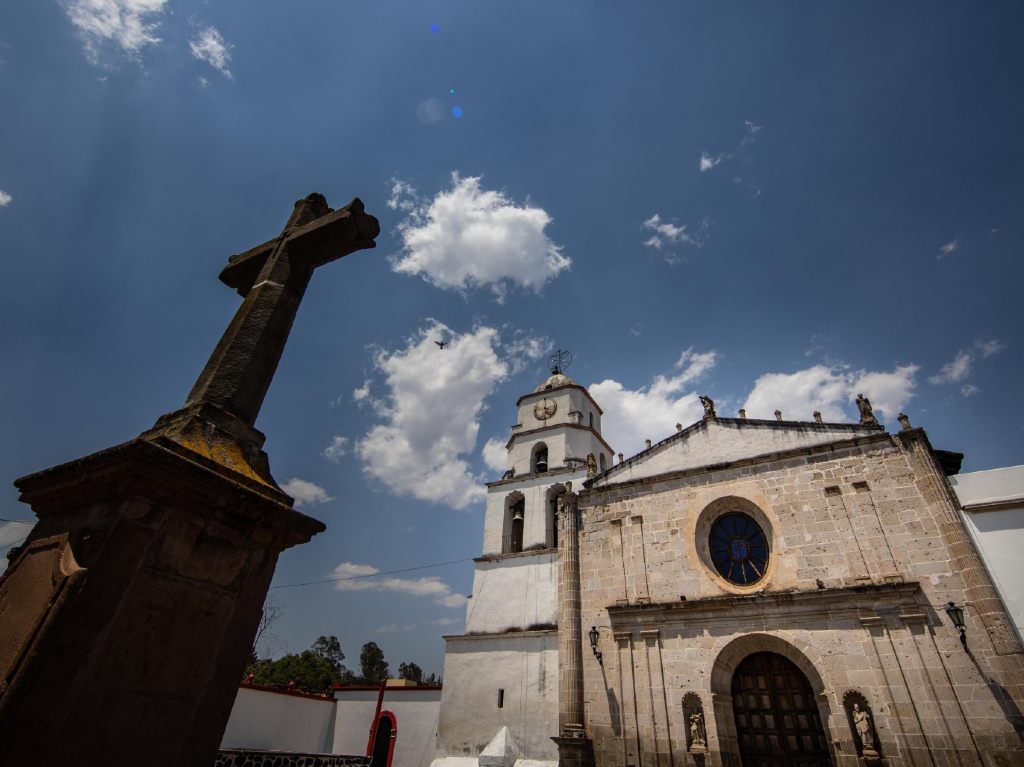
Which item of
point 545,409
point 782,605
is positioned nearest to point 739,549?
point 782,605

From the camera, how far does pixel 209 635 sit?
2.89m

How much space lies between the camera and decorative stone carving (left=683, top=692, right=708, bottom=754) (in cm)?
1112

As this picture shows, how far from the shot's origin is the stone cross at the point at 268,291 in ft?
12.8

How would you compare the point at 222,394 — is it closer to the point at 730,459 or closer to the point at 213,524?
the point at 213,524

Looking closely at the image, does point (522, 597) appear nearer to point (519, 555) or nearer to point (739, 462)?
point (519, 555)

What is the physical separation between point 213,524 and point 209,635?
0.59 m

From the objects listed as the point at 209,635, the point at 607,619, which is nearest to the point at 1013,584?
the point at 607,619

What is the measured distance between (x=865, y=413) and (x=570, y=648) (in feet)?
31.2

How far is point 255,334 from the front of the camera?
4148 millimetres

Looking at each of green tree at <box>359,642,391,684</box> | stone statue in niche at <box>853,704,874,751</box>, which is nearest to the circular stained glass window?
stone statue in niche at <box>853,704,874,751</box>

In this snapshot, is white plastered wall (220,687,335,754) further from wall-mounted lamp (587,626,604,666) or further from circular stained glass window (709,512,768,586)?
circular stained glass window (709,512,768,586)

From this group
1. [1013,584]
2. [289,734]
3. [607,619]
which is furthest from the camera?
[289,734]

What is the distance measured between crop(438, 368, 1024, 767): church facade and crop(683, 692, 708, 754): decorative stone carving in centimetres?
3

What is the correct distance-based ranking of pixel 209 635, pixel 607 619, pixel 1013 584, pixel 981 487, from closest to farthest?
pixel 209 635 < pixel 1013 584 < pixel 981 487 < pixel 607 619
